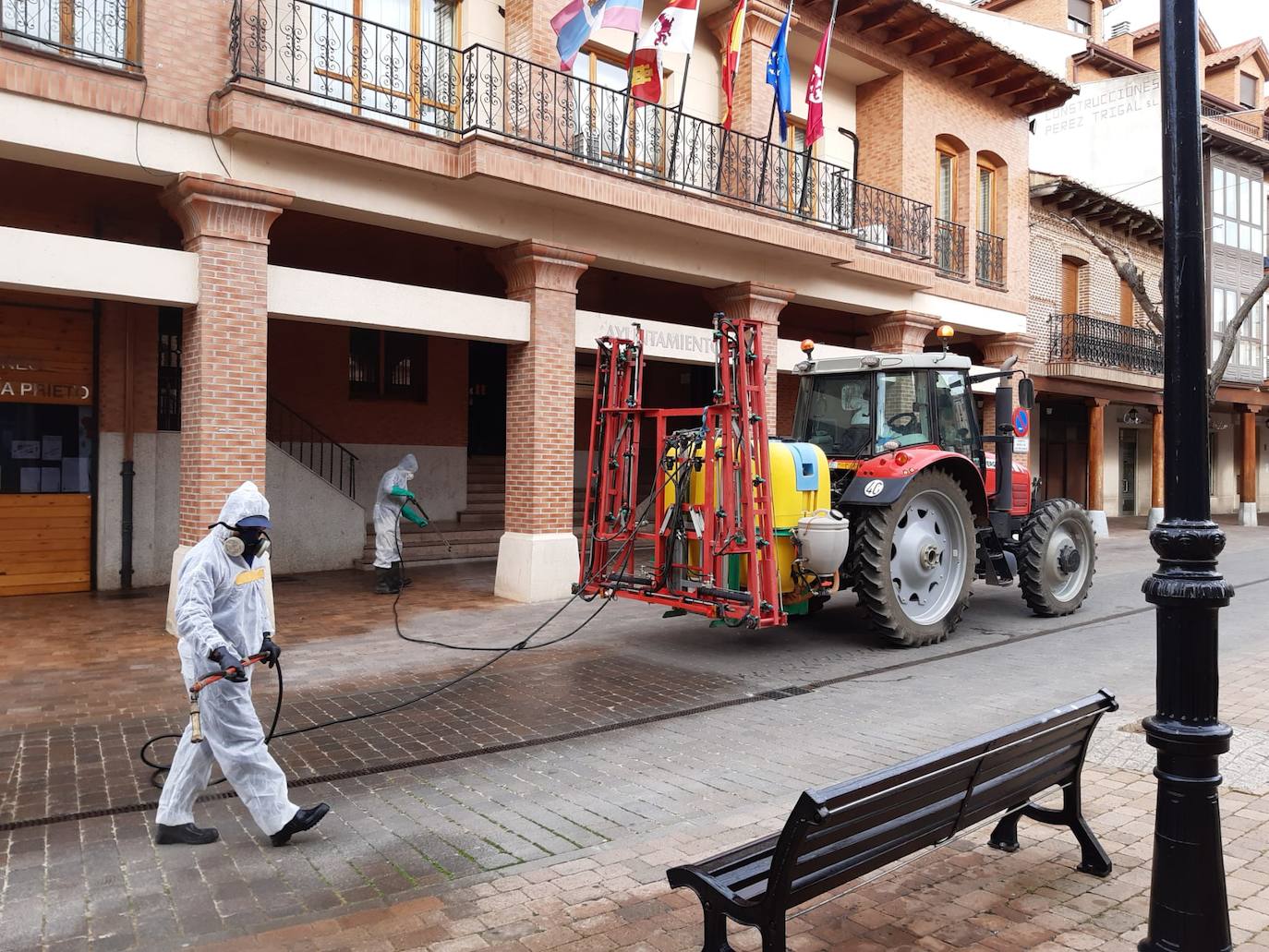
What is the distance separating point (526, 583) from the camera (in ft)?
36.7

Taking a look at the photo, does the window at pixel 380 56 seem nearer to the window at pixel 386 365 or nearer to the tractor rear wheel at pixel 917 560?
the window at pixel 386 365

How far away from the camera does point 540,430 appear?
11438 millimetres

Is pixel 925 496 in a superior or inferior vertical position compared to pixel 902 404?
inferior

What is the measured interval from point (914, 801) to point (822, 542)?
4.61m

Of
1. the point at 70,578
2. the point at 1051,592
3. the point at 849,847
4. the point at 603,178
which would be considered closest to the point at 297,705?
the point at 849,847

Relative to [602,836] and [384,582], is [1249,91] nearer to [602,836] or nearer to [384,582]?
[384,582]

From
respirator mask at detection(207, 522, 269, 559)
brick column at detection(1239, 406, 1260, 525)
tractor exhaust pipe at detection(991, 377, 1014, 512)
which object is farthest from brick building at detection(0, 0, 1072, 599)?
brick column at detection(1239, 406, 1260, 525)

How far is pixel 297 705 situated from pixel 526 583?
15.4 ft

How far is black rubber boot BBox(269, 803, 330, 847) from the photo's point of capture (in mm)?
4207

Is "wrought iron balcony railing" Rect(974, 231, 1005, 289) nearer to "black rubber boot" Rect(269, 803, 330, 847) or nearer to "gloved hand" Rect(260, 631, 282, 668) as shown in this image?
"gloved hand" Rect(260, 631, 282, 668)

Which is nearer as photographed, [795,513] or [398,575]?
[795,513]

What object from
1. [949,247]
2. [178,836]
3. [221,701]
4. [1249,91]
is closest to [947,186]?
[949,247]

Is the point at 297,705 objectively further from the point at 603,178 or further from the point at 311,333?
the point at 311,333

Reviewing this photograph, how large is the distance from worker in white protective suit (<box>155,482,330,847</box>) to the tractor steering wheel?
650cm
